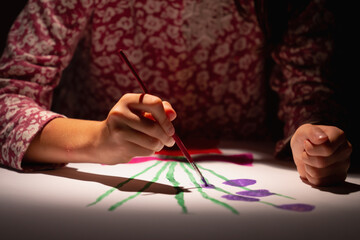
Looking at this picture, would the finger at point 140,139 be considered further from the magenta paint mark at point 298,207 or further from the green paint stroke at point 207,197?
the magenta paint mark at point 298,207

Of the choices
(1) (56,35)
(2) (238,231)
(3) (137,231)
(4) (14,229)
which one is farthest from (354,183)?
(1) (56,35)

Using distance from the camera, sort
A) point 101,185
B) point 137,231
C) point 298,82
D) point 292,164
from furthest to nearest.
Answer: point 298,82 → point 292,164 → point 101,185 → point 137,231

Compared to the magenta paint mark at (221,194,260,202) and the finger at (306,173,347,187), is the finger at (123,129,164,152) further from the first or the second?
the finger at (306,173,347,187)

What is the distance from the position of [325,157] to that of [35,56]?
2.46 feet

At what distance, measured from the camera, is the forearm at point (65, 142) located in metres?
0.76

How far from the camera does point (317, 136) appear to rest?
0.69 metres

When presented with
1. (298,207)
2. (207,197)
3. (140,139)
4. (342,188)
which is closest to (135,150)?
(140,139)

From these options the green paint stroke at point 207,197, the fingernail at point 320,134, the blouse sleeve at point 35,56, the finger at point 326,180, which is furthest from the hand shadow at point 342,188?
the blouse sleeve at point 35,56

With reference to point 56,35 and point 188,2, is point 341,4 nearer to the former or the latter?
point 188,2

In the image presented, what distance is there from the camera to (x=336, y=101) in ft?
3.24

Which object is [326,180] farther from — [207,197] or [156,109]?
[156,109]

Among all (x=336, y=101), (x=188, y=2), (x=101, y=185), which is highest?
(x=188, y=2)

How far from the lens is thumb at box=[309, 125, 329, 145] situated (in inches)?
26.8

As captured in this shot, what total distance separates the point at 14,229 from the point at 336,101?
0.82m
